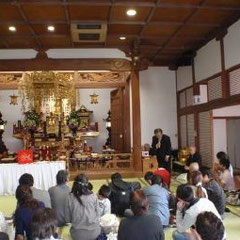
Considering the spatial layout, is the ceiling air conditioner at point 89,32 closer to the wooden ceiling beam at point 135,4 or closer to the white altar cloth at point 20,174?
the wooden ceiling beam at point 135,4

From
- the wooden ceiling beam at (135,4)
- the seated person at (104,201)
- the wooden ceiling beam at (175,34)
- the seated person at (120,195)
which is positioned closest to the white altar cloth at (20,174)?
the seated person at (120,195)

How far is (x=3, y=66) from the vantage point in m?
8.11

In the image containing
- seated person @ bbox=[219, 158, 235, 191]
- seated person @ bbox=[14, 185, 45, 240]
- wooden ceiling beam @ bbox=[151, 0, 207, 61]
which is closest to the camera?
seated person @ bbox=[14, 185, 45, 240]

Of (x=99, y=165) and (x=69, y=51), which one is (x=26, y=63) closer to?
(x=69, y=51)

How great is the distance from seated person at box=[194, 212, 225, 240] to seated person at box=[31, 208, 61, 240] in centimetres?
88

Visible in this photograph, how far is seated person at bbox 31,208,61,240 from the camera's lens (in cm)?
200

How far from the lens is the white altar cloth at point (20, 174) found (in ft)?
20.8

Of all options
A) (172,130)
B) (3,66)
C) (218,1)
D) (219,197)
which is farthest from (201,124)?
(3,66)

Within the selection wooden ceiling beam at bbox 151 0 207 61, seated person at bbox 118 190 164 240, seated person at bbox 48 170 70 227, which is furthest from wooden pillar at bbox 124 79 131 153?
seated person at bbox 118 190 164 240

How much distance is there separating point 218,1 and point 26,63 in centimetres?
481

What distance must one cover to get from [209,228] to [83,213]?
1787 millimetres

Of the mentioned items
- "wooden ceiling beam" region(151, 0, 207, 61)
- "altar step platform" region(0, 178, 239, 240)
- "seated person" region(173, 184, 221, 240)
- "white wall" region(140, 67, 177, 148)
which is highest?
"wooden ceiling beam" region(151, 0, 207, 61)

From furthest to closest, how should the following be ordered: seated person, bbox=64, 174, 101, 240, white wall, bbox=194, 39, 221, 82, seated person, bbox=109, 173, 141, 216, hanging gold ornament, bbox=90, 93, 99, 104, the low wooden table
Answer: hanging gold ornament, bbox=90, 93, 99, 104, the low wooden table, white wall, bbox=194, 39, 221, 82, seated person, bbox=109, 173, 141, 216, seated person, bbox=64, 174, 101, 240

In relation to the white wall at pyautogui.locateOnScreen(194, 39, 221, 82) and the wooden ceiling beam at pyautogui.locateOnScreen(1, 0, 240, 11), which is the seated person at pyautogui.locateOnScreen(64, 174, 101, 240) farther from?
the white wall at pyautogui.locateOnScreen(194, 39, 221, 82)
